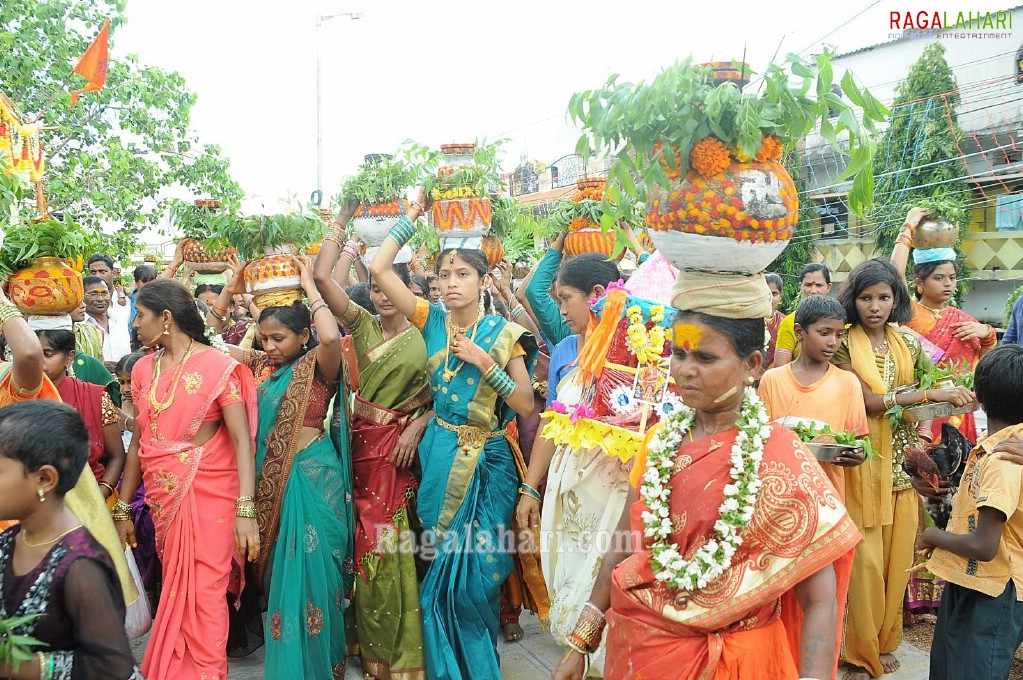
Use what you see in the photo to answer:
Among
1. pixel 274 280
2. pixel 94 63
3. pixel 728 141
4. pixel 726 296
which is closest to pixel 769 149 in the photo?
pixel 728 141

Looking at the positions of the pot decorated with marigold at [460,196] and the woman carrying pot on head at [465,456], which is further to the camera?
the pot decorated with marigold at [460,196]

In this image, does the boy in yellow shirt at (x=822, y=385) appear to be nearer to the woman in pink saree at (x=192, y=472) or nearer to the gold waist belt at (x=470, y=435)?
the gold waist belt at (x=470, y=435)

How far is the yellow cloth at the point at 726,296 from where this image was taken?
241 cm

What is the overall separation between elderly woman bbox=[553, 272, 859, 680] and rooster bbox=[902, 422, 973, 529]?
1524mm

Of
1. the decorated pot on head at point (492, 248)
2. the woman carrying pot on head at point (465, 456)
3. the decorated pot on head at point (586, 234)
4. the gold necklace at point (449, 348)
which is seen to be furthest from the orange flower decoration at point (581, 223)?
the gold necklace at point (449, 348)

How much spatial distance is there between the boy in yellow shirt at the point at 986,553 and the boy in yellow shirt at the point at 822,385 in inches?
34.9

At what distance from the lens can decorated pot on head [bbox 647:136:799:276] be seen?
→ 245 centimetres

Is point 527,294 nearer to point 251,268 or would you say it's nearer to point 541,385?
point 541,385

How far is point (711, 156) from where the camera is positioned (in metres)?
2.48

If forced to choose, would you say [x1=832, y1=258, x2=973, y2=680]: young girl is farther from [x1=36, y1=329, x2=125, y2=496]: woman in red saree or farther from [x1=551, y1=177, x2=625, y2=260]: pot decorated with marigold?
[x1=36, y1=329, x2=125, y2=496]: woman in red saree

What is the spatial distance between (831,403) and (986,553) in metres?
1.28

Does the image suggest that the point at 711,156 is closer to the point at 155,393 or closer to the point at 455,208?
the point at 455,208

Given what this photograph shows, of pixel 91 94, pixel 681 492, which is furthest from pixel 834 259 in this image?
pixel 681 492

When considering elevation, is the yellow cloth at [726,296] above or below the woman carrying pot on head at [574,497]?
above
